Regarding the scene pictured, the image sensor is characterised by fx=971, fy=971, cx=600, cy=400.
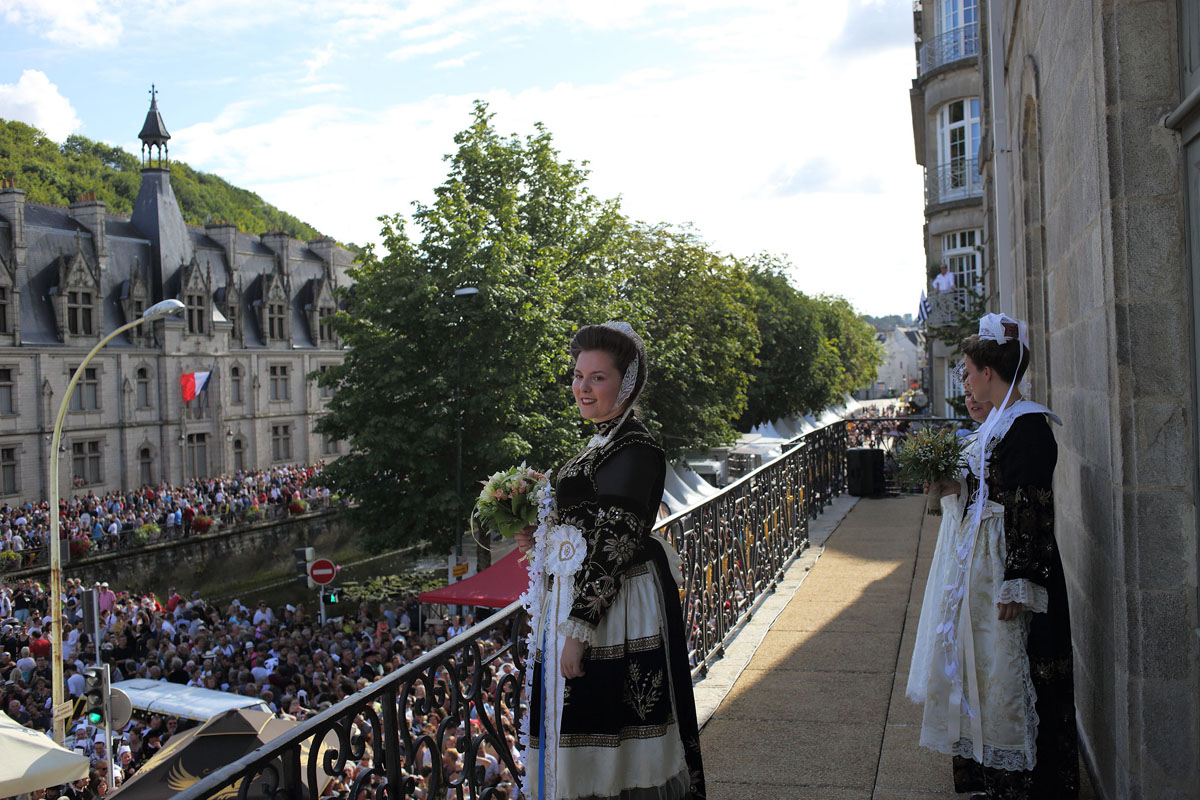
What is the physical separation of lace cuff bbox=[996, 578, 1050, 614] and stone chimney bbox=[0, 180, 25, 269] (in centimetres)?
4973

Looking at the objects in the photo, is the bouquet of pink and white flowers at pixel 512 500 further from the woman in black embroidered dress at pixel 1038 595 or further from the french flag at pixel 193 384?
the french flag at pixel 193 384

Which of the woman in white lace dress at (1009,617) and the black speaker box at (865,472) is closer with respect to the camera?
the woman in white lace dress at (1009,617)

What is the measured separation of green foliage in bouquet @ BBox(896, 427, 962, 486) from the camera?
400 centimetres

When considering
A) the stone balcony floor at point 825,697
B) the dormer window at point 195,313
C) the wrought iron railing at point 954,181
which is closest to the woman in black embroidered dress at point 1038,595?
the stone balcony floor at point 825,697

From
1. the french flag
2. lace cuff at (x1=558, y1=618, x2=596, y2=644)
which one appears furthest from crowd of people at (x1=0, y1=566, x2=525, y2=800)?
the french flag

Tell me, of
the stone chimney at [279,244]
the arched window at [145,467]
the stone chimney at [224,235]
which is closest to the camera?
the arched window at [145,467]

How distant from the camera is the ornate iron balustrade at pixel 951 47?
28797mm

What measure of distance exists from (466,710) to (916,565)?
21.9 feet

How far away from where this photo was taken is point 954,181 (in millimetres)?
30891

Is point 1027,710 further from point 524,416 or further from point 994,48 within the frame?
point 524,416

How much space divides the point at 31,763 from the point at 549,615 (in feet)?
26.9

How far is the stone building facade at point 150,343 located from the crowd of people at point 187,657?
19705 mm

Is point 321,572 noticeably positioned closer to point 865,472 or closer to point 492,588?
point 492,588

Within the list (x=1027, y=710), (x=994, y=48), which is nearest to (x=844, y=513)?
(x=994, y=48)
